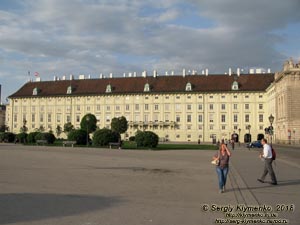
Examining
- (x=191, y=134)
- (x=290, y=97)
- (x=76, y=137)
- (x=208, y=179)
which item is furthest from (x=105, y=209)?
(x=191, y=134)

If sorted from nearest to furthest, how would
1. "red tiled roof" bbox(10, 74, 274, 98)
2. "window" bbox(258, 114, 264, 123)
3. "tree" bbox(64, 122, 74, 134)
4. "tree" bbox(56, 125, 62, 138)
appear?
"window" bbox(258, 114, 264, 123)
"red tiled roof" bbox(10, 74, 274, 98)
"tree" bbox(64, 122, 74, 134)
"tree" bbox(56, 125, 62, 138)

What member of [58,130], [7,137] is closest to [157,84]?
[58,130]

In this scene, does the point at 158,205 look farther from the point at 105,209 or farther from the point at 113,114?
the point at 113,114

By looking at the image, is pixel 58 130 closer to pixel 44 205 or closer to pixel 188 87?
pixel 188 87

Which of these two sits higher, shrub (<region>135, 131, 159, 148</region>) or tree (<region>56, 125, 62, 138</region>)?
tree (<region>56, 125, 62, 138</region>)

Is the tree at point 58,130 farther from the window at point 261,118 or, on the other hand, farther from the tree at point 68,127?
the window at point 261,118

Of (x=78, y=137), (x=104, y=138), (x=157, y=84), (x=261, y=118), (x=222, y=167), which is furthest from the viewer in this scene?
(x=157, y=84)

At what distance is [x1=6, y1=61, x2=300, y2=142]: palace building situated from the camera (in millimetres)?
104875

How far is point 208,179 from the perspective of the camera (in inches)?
681

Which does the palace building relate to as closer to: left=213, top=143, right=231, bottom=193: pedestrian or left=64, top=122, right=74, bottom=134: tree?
left=64, top=122, right=74, bottom=134: tree

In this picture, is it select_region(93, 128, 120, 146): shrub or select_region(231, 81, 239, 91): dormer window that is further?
select_region(231, 81, 239, 91): dormer window

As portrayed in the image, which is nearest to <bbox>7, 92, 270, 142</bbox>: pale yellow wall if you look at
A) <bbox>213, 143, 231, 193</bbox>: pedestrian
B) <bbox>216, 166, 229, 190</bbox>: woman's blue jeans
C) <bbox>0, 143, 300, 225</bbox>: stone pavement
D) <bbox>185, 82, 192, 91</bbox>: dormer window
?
<bbox>185, 82, 192, 91</bbox>: dormer window

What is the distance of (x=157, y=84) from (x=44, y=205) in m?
102

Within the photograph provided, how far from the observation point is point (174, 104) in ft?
360
